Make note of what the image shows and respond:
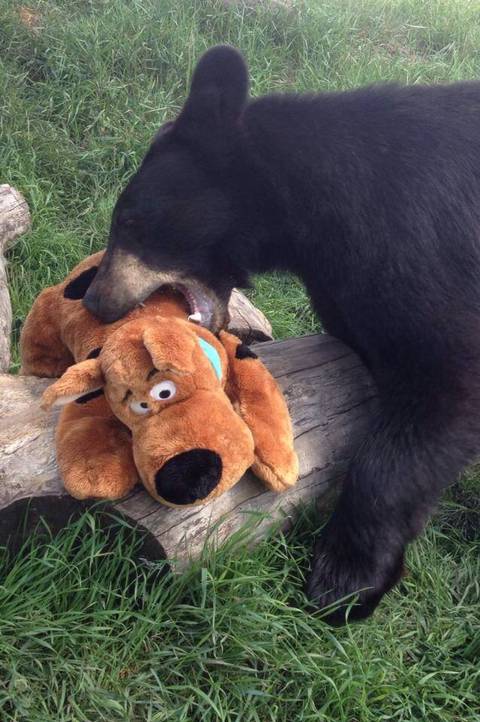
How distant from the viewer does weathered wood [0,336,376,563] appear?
2.42 meters

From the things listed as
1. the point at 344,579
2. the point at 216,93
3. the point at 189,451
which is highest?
Answer: the point at 216,93

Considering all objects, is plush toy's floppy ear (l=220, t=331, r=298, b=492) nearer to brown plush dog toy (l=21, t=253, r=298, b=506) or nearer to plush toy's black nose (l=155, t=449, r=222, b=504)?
brown plush dog toy (l=21, t=253, r=298, b=506)

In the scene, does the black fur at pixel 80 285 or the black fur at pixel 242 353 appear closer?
the black fur at pixel 242 353

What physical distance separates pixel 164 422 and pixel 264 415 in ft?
1.53

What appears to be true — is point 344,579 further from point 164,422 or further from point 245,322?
point 245,322

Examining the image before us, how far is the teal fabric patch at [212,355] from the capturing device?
245 cm

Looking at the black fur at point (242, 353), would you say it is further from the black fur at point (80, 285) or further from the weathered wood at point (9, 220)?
the weathered wood at point (9, 220)

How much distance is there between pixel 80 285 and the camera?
10.2 ft

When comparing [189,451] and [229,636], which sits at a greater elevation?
[189,451]

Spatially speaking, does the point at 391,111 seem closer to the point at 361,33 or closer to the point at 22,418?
the point at 22,418

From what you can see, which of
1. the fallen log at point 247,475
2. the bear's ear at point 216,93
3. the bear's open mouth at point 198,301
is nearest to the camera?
the fallen log at point 247,475

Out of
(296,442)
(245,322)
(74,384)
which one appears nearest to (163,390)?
(74,384)

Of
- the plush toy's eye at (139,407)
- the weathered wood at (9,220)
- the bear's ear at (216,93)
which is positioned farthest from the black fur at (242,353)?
the weathered wood at (9,220)

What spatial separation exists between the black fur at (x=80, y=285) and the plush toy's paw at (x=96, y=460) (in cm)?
72
